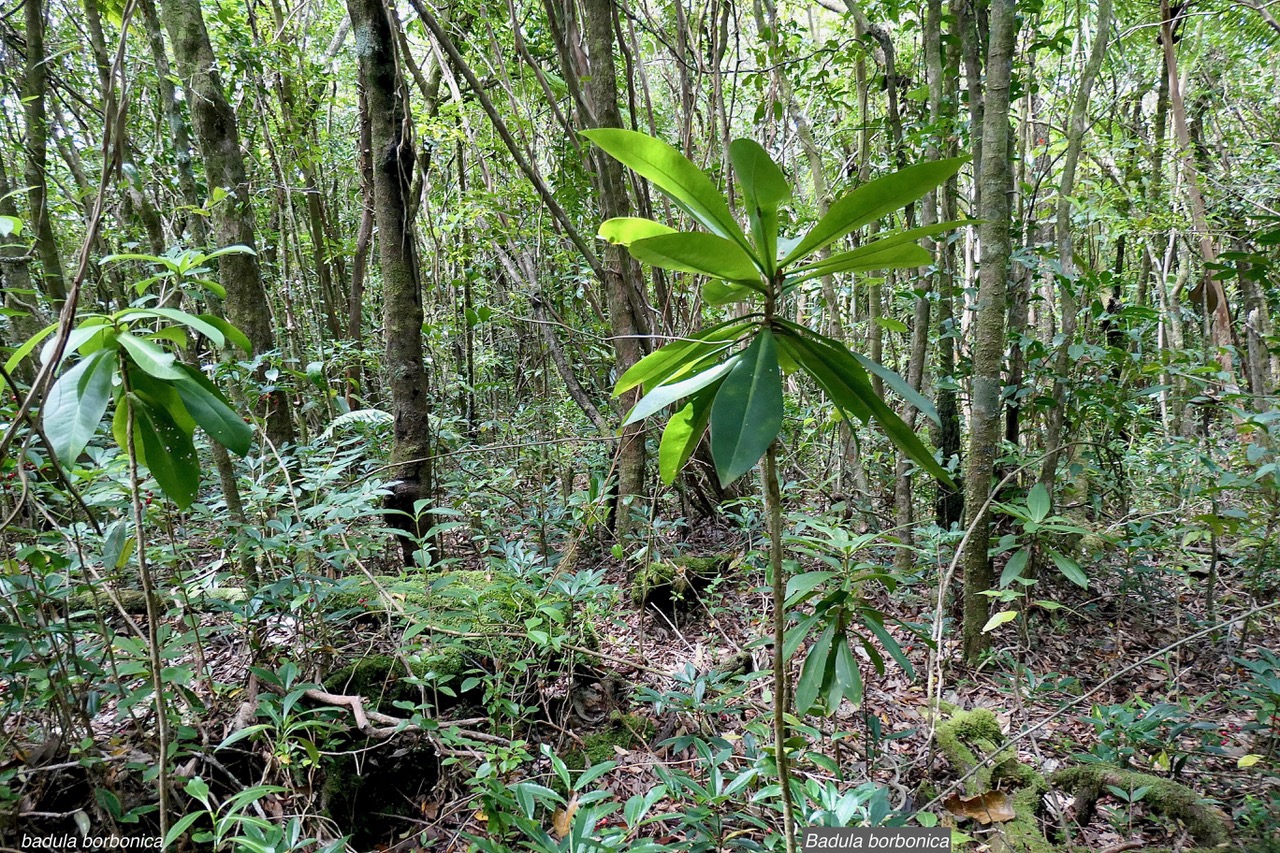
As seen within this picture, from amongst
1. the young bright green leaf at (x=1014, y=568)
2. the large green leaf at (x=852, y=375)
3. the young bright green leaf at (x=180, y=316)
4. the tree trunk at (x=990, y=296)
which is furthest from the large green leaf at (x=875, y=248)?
the tree trunk at (x=990, y=296)

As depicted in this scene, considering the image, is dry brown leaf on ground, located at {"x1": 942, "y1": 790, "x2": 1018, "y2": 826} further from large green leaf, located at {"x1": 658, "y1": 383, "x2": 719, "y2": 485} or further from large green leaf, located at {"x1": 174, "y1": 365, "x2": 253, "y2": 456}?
large green leaf, located at {"x1": 174, "y1": 365, "x2": 253, "y2": 456}

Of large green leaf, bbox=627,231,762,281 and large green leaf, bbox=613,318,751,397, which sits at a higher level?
large green leaf, bbox=627,231,762,281

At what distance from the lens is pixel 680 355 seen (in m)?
0.97

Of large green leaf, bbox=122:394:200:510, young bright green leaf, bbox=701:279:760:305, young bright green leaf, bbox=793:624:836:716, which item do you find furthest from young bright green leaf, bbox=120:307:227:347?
young bright green leaf, bbox=793:624:836:716

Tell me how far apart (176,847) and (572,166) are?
3783 millimetres

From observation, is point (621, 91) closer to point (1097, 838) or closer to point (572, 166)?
point (572, 166)

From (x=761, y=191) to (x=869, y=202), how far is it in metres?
0.14

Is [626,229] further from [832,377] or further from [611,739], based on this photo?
[611,739]

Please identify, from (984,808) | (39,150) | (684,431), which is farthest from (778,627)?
(39,150)

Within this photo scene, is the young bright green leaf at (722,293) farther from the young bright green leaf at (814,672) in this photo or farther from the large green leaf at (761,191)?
the young bright green leaf at (814,672)

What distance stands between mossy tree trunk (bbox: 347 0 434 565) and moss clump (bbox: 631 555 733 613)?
105 cm

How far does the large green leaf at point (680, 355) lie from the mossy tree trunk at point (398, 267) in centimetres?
201

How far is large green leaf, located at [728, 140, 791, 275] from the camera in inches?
32.5

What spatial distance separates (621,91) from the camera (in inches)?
190
